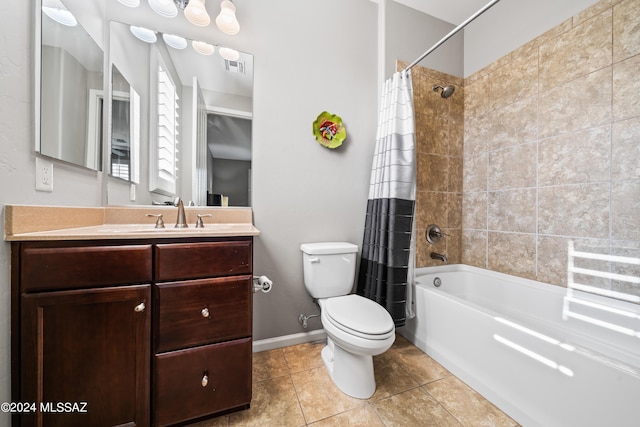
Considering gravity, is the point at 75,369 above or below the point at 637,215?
below

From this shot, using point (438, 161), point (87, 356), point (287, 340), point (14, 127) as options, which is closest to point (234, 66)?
point (14, 127)

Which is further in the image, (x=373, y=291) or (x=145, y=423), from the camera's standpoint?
(x=373, y=291)

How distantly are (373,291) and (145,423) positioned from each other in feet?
4.23

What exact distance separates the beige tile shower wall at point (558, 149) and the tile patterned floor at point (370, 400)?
1.01 meters

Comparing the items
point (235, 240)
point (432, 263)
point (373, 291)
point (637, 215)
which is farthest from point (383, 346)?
point (637, 215)

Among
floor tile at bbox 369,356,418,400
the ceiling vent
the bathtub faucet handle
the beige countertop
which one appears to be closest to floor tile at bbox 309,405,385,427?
floor tile at bbox 369,356,418,400

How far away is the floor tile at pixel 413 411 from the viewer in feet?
3.43

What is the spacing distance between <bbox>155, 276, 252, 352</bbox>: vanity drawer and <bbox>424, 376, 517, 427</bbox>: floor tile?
3.46 feet

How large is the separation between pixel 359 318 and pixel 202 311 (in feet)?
2.44

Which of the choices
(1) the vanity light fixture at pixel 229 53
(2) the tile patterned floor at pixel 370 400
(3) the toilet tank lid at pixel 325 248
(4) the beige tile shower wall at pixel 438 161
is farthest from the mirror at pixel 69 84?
(4) the beige tile shower wall at pixel 438 161

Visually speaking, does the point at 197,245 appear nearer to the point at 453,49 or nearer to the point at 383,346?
the point at 383,346

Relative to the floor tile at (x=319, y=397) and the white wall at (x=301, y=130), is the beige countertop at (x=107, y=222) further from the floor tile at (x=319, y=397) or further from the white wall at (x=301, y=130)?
the floor tile at (x=319, y=397)

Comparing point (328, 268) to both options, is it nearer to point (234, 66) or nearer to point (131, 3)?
point (234, 66)

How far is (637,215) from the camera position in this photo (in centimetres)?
119
